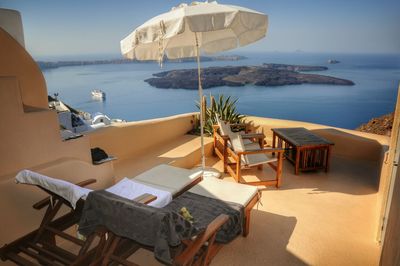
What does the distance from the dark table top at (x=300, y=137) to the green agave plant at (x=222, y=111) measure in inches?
47.8

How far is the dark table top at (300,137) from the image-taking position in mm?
4803

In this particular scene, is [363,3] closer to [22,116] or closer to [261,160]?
[261,160]

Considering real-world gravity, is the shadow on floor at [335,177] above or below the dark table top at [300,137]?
below

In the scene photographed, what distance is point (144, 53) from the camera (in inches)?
176

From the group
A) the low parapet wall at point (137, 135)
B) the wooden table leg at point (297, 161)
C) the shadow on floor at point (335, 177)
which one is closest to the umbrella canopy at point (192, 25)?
the low parapet wall at point (137, 135)

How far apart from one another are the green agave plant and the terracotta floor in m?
1.85

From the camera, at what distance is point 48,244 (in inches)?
92.5

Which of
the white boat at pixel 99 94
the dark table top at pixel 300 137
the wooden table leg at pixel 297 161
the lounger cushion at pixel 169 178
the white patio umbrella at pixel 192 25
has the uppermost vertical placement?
the white patio umbrella at pixel 192 25

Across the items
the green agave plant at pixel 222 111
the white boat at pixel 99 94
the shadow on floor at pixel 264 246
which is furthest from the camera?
the white boat at pixel 99 94

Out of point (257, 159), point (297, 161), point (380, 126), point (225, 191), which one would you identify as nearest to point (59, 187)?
point (225, 191)

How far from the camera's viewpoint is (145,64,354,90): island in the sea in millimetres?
21203

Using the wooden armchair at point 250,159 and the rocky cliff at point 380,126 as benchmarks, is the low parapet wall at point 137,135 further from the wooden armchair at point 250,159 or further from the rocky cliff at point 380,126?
the rocky cliff at point 380,126

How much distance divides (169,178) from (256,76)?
22.0 m

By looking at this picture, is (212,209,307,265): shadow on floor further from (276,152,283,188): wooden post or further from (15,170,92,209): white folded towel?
(15,170,92,209): white folded towel
